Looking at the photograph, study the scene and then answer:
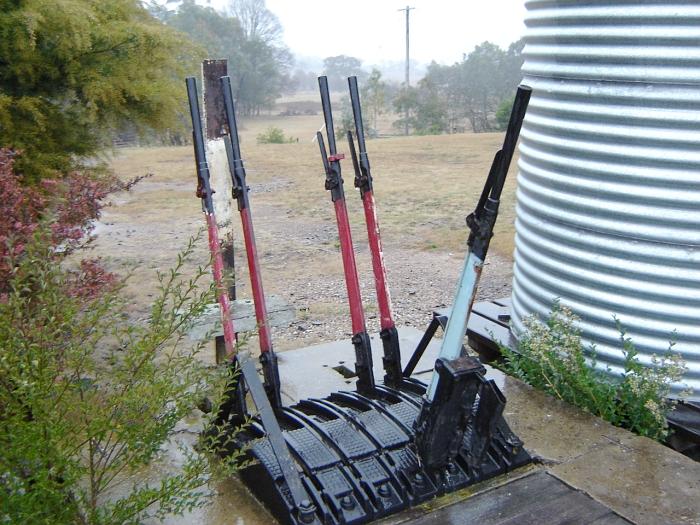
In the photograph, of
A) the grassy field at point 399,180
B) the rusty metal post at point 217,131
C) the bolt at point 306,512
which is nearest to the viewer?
the bolt at point 306,512

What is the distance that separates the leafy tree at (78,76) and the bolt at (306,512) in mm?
3130

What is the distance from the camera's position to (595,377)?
3.34 metres

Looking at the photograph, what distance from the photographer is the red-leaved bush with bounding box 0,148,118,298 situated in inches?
133

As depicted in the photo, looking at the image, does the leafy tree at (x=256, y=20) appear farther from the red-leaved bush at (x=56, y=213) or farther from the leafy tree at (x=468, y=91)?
the red-leaved bush at (x=56, y=213)

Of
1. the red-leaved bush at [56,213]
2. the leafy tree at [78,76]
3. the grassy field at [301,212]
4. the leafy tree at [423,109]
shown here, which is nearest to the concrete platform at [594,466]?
the red-leaved bush at [56,213]

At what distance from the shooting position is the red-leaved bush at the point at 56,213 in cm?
339

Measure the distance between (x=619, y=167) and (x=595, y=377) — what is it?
97cm

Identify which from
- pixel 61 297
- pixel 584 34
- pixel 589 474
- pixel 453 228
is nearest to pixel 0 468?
pixel 61 297

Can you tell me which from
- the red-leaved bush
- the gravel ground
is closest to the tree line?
the red-leaved bush

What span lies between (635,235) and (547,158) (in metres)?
0.56

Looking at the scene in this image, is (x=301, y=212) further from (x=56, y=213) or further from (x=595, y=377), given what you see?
(x=595, y=377)

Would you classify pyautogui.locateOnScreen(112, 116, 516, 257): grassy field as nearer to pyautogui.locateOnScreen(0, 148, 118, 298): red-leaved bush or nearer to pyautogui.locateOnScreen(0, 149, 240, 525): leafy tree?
pyautogui.locateOnScreen(0, 148, 118, 298): red-leaved bush

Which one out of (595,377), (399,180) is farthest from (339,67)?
(595,377)

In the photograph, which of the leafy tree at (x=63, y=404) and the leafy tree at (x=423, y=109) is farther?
the leafy tree at (x=423, y=109)
